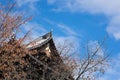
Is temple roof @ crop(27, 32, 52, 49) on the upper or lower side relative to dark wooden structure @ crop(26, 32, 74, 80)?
upper

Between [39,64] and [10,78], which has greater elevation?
[39,64]

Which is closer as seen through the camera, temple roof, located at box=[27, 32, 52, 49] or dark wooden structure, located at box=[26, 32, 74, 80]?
dark wooden structure, located at box=[26, 32, 74, 80]

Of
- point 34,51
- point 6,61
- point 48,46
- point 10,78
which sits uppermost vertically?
point 48,46

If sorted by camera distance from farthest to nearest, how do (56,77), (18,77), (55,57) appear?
(55,57)
(56,77)
(18,77)

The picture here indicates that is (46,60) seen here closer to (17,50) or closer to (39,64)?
(39,64)

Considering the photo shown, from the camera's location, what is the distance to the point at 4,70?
17266mm

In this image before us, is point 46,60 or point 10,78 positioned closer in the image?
point 10,78

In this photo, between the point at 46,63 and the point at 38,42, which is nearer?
the point at 46,63

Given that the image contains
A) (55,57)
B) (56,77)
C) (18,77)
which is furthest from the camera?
(55,57)

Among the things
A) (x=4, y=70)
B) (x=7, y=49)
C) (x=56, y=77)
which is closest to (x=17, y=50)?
(x=7, y=49)

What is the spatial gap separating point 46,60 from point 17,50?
2347 millimetres

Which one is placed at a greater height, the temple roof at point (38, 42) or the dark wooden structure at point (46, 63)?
the temple roof at point (38, 42)

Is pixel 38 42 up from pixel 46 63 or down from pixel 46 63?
up

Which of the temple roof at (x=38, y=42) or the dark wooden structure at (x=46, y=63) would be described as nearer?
the dark wooden structure at (x=46, y=63)
